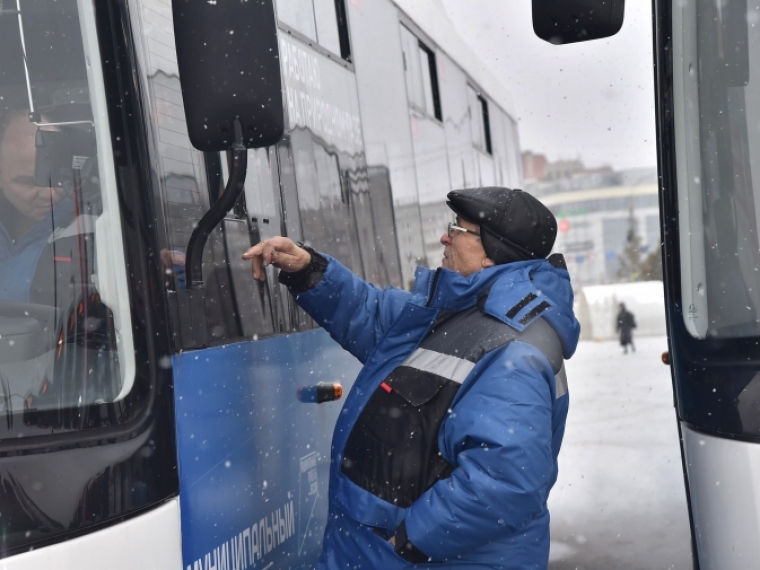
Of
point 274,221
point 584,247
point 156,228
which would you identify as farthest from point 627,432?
point 584,247

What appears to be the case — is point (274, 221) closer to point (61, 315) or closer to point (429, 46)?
point (61, 315)

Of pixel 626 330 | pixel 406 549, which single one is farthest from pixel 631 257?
pixel 406 549

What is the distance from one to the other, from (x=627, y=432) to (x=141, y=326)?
35.1 ft

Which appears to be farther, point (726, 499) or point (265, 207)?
point (265, 207)

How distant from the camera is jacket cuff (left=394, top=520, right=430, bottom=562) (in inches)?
106

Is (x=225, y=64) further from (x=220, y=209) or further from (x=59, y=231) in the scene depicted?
(x=59, y=231)

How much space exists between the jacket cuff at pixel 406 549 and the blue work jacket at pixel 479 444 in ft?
0.08

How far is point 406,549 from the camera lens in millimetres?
2686

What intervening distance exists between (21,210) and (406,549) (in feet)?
4.15

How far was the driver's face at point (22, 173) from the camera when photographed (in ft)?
7.55

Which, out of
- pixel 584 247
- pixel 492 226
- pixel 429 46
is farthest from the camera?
pixel 584 247

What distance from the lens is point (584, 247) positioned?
74.4 m

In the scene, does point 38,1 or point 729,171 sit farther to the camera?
point 729,171

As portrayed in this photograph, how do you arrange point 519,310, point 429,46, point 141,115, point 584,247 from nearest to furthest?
1. point 141,115
2. point 519,310
3. point 429,46
4. point 584,247
